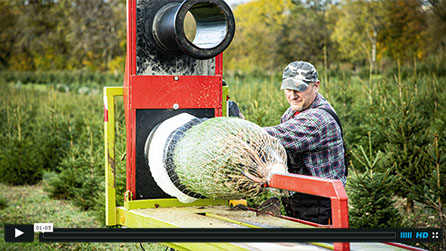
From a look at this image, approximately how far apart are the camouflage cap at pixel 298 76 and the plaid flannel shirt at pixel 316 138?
0.17m

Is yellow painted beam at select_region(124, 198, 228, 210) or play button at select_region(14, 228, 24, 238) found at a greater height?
play button at select_region(14, 228, 24, 238)

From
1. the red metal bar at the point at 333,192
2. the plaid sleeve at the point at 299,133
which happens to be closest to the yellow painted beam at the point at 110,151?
Answer: the plaid sleeve at the point at 299,133

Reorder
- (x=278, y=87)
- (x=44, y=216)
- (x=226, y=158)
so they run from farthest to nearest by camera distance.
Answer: (x=278, y=87) → (x=44, y=216) → (x=226, y=158)

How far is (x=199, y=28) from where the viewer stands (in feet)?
11.4

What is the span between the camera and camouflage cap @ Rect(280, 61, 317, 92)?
342 cm

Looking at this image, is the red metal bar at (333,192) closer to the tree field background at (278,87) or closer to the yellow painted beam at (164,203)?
the yellow painted beam at (164,203)

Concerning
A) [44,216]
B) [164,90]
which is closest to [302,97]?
[164,90]

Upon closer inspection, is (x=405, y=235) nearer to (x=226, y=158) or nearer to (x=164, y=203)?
(x=226, y=158)

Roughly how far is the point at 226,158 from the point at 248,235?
2.96 ft

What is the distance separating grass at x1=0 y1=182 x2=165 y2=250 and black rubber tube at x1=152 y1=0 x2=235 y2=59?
11.2ft

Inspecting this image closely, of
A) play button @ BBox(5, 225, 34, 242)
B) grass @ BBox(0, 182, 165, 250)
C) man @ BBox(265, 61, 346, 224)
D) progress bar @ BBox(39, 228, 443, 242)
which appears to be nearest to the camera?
progress bar @ BBox(39, 228, 443, 242)

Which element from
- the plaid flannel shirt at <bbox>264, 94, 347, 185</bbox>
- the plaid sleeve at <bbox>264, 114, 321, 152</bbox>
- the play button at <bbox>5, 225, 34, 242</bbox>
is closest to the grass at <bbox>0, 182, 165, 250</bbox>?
the plaid flannel shirt at <bbox>264, 94, 347, 185</bbox>

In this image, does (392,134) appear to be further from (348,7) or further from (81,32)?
(81,32)

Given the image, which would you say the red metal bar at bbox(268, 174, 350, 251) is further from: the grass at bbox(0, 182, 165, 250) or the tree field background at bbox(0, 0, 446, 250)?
the grass at bbox(0, 182, 165, 250)
